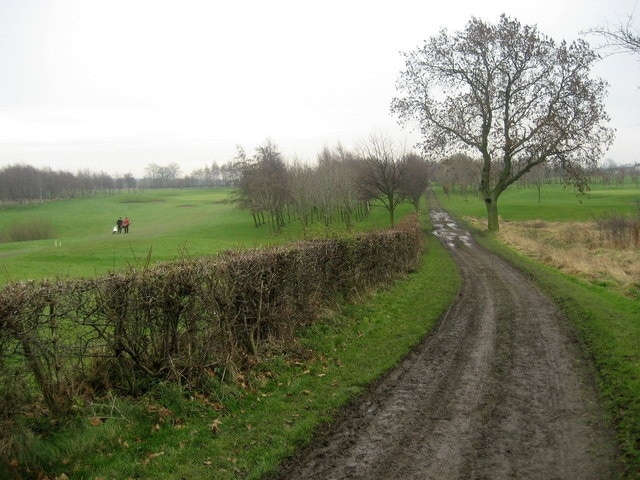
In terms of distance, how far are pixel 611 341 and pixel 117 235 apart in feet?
171

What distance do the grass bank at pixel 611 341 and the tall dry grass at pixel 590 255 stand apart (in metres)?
0.88

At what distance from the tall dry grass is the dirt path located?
315 inches

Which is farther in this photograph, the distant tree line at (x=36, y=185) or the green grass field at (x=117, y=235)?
the distant tree line at (x=36, y=185)

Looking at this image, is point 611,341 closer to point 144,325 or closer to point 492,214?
point 144,325

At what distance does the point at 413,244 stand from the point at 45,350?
18.5 meters

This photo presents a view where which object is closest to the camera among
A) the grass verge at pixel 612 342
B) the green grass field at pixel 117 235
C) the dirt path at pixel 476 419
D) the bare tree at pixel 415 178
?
the dirt path at pixel 476 419

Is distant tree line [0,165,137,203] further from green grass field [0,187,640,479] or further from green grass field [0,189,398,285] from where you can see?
green grass field [0,187,640,479]

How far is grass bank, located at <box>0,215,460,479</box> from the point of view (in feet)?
17.3

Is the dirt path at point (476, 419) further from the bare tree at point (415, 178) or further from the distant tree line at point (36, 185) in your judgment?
the distant tree line at point (36, 185)

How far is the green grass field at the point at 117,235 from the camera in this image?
27.6m

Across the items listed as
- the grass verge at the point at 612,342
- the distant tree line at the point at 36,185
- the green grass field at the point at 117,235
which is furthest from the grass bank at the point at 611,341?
the distant tree line at the point at 36,185

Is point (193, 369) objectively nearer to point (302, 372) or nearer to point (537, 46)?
point (302, 372)

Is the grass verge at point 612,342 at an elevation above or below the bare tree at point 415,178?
below

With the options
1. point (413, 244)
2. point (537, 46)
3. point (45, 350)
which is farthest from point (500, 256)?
point (45, 350)
